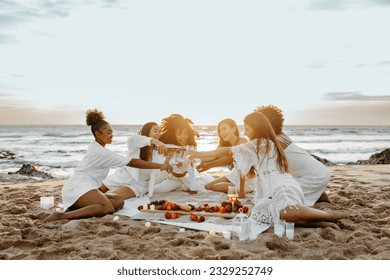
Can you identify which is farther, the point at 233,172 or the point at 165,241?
the point at 233,172

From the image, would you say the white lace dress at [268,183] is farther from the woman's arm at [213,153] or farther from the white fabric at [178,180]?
the white fabric at [178,180]

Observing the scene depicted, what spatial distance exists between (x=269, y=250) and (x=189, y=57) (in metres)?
4.05

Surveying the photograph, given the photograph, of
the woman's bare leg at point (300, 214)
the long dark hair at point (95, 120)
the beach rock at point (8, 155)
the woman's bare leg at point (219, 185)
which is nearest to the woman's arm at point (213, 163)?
the woman's bare leg at point (219, 185)

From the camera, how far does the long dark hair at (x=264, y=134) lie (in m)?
4.22

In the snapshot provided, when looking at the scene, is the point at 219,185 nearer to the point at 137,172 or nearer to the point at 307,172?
the point at 137,172

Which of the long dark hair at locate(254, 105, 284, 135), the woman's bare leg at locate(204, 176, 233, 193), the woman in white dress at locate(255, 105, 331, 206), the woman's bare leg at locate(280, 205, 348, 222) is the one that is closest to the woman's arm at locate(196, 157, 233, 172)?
the woman's bare leg at locate(204, 176, 233, 193)

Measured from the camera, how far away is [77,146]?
67.5 ft

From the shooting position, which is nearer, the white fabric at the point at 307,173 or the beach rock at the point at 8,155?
the white fabric at the point at 307,173

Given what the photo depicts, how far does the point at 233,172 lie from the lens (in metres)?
5.86

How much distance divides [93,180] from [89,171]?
0.35 feet

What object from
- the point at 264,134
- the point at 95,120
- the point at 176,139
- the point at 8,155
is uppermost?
the point at 95,120

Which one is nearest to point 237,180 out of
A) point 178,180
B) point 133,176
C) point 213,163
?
point 213,163

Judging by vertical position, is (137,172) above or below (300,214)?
above
